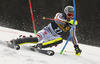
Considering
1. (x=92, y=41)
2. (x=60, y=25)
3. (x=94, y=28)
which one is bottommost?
(x=92, y=41)

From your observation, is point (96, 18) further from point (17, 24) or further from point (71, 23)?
point (71, 23)

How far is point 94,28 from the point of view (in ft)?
53.5

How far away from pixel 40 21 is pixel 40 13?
80 cm

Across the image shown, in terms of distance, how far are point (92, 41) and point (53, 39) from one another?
1391 centimetres

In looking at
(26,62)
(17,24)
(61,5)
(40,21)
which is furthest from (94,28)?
(26,62)

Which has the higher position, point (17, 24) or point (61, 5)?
point (61, 5)

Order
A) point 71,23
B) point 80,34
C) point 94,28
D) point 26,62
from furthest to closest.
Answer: point 80,34 → point 94,28 → point 71,23 → point 26,62

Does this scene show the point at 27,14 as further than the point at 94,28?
Yes

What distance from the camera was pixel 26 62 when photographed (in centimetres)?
244

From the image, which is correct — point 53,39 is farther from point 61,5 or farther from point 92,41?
point 92,41

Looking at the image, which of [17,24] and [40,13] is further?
[17,24]

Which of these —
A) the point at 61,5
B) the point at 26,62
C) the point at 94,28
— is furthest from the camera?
the point at 94,28

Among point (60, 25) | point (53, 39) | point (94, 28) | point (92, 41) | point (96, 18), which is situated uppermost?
point (60, 25)

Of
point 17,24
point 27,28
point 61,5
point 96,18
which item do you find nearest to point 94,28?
point 96,18
